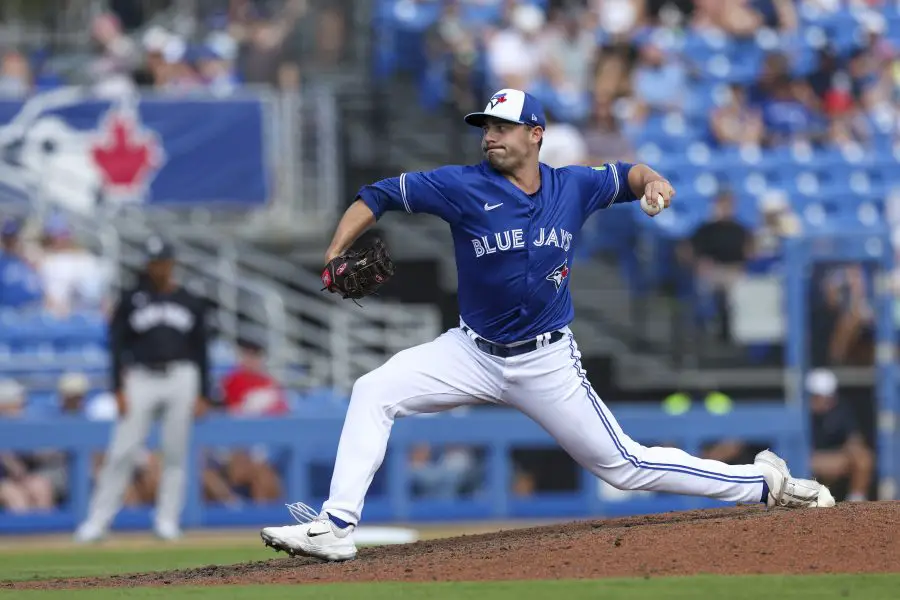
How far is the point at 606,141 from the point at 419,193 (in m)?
9.39

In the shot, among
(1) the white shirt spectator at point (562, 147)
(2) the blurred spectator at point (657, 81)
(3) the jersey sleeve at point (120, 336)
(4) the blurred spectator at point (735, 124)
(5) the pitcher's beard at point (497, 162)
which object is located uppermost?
(2) the blurred spectator at point (657, 81)

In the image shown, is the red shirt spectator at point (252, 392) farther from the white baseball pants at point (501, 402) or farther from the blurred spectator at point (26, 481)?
the white baseball pants at point (501, 402)

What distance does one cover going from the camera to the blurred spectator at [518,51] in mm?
16734

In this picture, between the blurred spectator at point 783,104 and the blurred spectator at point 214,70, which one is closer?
the blurred spectator at point 783,104

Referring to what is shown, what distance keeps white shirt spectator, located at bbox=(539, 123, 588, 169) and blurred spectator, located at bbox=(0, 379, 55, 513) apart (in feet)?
18.0

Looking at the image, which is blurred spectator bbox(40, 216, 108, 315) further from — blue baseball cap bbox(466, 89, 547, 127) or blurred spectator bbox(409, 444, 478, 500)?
blue baseball cap bbox(466, 89, 547, 127)

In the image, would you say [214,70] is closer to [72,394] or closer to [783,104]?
[72,394]

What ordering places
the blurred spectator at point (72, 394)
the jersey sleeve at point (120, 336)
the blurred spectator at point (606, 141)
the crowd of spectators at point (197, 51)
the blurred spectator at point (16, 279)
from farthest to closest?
the crowd of spectators at point (197, 51), the blurred spectator at point (606, 141), the blurred spectator at point (16, 279), the blurred spectator at point (72, 394), the jersey sleeve at point (120, 336)

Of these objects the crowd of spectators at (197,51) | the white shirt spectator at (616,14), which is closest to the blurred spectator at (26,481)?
the crowd of spectators at (197,51)

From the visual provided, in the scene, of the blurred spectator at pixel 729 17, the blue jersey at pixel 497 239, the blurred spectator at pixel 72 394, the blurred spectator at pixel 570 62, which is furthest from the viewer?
the blurred spectator at pixel 729 17

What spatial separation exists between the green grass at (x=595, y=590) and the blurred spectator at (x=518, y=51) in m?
10.8

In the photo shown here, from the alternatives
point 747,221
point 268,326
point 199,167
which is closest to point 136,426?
point 268,326

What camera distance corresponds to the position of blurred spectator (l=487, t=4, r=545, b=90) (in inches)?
659

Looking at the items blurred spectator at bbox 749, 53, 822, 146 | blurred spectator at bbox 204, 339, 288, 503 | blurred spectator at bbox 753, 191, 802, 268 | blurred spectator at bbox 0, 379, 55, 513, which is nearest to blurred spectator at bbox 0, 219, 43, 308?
blurred spectator at bbox 0, 379, 55, 513
